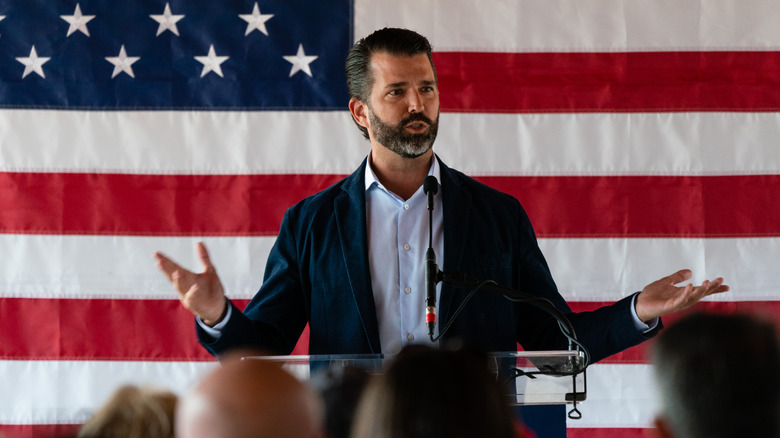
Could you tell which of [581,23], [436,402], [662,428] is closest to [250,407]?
[436,402]

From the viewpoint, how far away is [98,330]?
3.75 meters

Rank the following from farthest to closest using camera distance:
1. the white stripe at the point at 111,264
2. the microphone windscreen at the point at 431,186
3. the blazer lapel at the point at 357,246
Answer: the white stripe at the point at 111,264, the blazer lapel at the point at 357,246, the microphone windscreen at the point at 431,186

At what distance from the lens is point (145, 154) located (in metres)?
3.80

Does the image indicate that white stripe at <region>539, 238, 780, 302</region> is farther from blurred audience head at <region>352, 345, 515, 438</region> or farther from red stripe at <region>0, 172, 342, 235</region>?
blurred audience head at <region>352, 345, 515, 438</region>

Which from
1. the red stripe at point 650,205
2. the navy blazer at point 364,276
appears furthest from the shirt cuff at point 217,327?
the red stripe at point 650,205

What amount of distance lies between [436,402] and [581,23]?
10.4ft

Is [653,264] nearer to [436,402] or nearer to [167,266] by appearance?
[167,266]

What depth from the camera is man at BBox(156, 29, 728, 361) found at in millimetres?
2484

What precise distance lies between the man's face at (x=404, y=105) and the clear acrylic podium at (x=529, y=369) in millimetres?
937

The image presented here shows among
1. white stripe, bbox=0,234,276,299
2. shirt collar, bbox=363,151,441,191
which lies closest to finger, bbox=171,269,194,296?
shirt collar, bbox=363,151,441,191

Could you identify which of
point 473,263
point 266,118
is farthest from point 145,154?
point 473,263

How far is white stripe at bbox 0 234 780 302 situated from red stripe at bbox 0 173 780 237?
0.15 ft

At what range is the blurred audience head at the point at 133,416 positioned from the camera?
0.93 m

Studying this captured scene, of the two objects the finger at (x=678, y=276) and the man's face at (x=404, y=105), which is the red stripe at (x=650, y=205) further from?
the finger at (x=678, y=276)
